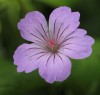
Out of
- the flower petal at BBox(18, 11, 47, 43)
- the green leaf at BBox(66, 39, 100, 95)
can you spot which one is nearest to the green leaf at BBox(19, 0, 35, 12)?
the flower petal at BBox(18, 11, 47, 43)

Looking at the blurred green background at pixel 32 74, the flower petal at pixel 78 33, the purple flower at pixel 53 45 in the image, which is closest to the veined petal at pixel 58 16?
the purple flower at pixel 53 45

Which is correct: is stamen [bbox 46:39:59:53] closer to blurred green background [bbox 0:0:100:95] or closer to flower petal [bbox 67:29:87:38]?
flower petal [bbox 67:29:87:38]

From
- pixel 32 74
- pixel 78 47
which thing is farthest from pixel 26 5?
pixel 78 47

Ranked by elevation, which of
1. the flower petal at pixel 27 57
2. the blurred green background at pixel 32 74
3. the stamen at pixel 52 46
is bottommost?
the blurred green background at pixel 32 74

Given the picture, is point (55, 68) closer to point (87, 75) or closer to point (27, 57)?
point (27, 57)

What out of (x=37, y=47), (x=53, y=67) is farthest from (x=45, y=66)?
(x=37, y=47)

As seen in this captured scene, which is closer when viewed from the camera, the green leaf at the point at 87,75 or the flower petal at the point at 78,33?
the flower petal at the point at 78,33

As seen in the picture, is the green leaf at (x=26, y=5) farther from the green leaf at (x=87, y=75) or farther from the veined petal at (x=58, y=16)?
the green leaf at (x=87, y=75)
